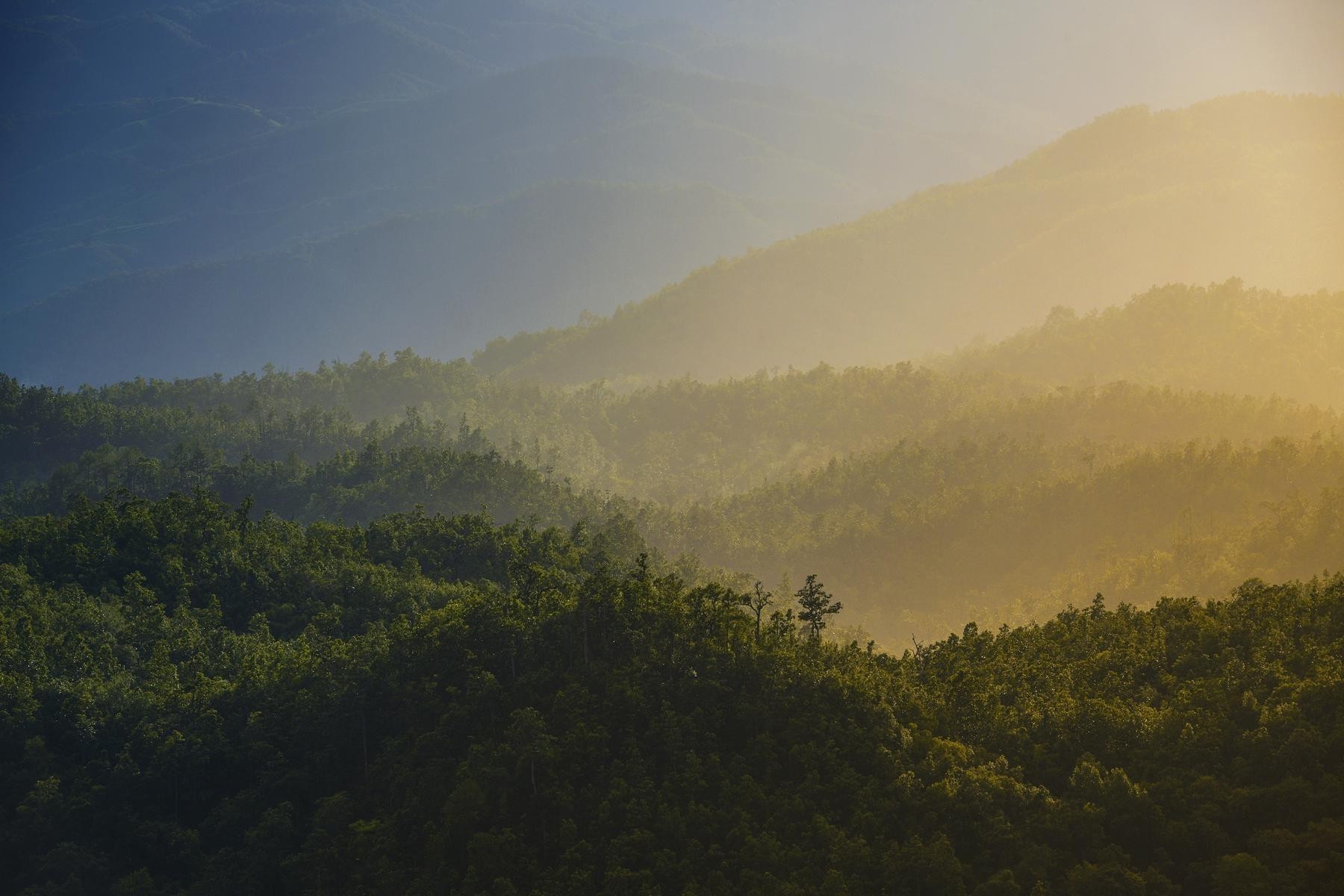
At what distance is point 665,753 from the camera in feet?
112

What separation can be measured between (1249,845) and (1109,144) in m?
171

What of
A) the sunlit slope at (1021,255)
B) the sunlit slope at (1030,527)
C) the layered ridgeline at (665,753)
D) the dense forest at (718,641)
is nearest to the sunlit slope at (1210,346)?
the dense forest at (718,641)

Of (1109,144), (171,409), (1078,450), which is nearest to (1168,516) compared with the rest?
(1078,450)

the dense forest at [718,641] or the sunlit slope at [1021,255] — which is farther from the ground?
the sunlit slope at [1021,255]

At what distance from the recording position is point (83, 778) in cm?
3778

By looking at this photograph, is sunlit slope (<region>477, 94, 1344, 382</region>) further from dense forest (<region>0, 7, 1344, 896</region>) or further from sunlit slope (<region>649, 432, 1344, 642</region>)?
sunlit slope (<region>649, 432, 1344, 642</region>)

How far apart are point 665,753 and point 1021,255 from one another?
517 feet

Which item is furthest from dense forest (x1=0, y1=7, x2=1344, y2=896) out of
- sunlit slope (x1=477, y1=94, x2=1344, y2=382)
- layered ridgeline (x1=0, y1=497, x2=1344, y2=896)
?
sunlit slope (x1=477, y1=94, x2=1344, y2=382)

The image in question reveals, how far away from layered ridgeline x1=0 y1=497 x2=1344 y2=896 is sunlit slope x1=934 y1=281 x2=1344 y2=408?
71.7m

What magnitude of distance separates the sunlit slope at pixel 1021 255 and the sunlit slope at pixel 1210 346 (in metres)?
54.1

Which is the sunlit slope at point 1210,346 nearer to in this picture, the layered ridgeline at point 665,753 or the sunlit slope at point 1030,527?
the sunlit slope at point 1030,527

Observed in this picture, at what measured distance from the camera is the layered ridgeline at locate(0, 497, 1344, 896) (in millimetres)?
30328

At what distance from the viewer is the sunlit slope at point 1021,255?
171375mm

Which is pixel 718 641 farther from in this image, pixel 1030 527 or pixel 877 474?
pixel 877 474
